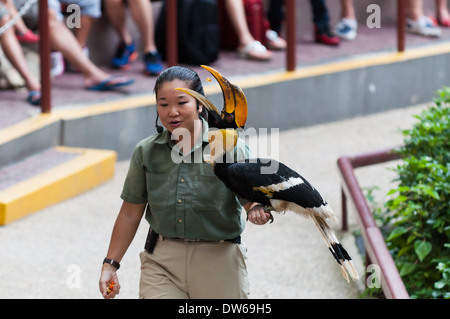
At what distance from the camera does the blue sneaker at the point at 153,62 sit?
7.93 meters

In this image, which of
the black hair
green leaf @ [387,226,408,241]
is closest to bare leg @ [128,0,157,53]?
green leaf @ [387,226,408,241]

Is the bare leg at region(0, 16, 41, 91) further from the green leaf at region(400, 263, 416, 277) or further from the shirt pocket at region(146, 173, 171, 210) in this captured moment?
the shirt pocket at region(146, 173, 171, 210)

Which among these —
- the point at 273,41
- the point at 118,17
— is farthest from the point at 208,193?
the point at 273,41

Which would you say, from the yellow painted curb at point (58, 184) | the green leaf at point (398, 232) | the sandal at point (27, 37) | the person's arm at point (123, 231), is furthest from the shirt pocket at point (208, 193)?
the sandal at point (27, 37)

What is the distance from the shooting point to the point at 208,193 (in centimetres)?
321

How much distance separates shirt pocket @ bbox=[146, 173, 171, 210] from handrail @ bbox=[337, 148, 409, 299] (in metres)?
1.19

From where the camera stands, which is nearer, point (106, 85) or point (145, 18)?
point (106, 85)

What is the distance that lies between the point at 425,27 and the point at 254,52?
2405 millimetres

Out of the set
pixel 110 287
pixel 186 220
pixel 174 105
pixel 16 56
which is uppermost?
pixel 174 105

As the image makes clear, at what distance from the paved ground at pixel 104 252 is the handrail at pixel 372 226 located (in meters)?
0.39

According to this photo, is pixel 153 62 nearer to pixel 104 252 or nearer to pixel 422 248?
pixel 104 252

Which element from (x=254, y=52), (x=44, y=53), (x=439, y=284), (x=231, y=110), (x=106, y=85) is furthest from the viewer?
(x=254, y=52)

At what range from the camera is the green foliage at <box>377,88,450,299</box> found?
451 cm

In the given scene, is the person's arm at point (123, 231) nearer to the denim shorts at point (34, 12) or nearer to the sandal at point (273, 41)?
the denim shorts at point (34, 12)
